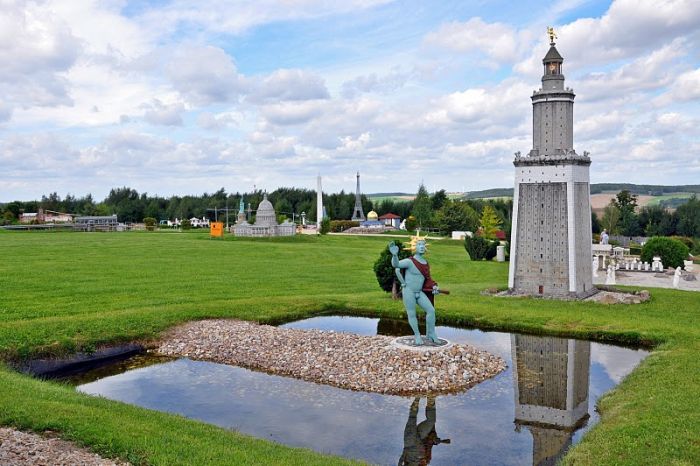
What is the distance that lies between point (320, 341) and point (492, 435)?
8.78 meters

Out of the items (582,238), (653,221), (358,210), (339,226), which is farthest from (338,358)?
(358,210)

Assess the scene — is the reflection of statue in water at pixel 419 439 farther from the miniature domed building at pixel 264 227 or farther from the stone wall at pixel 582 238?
the miniature domed building at pixel 264 227

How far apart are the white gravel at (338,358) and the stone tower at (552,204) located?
1201cm

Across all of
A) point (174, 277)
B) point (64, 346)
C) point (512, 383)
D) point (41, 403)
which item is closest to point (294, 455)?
point (41, 403)

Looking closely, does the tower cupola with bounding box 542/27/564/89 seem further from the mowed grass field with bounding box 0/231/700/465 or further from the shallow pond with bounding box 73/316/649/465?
the shallow pond with bounding box 73/316/649/465

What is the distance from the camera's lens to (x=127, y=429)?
41.4ft

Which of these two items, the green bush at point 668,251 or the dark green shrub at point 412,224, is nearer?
the green bush at point 668,251

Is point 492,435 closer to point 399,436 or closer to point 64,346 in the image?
point 399,436

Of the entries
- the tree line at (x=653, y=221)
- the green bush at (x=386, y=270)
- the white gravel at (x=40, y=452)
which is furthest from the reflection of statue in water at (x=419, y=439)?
the tree line at (x=653, y=221)

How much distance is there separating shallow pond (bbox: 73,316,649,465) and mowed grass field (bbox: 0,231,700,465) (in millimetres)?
1176

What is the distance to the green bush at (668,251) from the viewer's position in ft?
152

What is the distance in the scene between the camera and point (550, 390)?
17875 mm

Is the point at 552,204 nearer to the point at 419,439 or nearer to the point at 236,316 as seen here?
the point at 236,316

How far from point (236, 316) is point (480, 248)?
34351 millimetres
